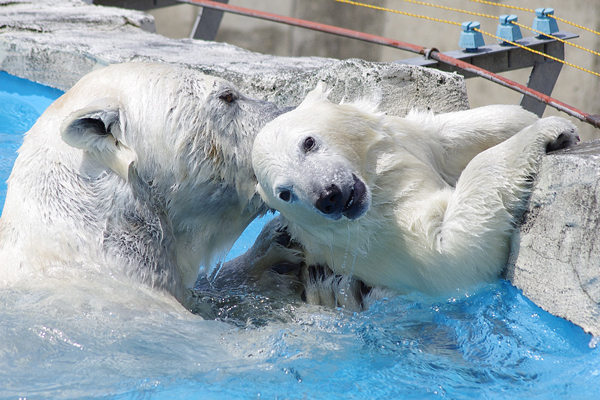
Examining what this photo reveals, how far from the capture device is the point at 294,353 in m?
2.12

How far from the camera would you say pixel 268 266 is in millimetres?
2846

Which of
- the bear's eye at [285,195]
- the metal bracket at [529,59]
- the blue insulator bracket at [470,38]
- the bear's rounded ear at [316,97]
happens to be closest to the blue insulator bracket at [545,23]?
the metal bracket at [529,59]

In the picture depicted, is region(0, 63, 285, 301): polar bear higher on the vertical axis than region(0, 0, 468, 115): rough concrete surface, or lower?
lower

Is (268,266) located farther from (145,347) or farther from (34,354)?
(34,354)

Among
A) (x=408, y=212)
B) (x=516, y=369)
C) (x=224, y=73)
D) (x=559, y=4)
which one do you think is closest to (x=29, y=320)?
(x=408, y=212)

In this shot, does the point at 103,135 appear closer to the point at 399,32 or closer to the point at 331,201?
the point at 331,201

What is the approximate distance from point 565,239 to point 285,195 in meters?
1.00

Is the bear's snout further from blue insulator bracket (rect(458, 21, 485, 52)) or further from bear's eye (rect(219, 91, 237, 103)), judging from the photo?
blue insulator bracket (rect(458, 21, 485, 52))

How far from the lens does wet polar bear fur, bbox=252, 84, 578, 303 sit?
2098 mm

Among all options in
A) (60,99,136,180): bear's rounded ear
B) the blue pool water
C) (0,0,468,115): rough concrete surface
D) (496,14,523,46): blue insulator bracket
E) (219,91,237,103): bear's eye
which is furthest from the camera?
(496,14,523,46): blue insulator bracket

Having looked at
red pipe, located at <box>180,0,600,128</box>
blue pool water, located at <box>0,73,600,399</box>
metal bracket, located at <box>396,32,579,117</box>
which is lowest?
blue pool water, located at <box>0,73,600,399</box>

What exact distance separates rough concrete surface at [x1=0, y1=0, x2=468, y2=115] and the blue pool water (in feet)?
3.85

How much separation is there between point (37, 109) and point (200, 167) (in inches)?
162

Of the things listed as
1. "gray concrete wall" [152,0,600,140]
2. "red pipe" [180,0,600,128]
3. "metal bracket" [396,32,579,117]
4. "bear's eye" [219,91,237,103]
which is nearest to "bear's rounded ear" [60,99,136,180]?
"bear's eye" [219,91,237,103]
